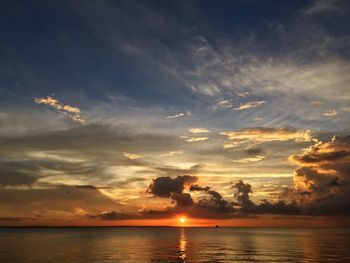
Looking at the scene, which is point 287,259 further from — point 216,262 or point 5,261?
point 5,261

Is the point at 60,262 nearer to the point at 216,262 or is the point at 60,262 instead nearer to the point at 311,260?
the point at 216,262

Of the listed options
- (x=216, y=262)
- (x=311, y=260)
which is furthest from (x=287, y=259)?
(x=216, y=262)

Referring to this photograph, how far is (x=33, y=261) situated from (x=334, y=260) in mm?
77623

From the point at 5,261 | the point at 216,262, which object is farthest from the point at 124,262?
the point at 5,261

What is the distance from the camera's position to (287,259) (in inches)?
4126

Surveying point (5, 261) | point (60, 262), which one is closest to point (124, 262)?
point (60, 262)

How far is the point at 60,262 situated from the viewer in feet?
311

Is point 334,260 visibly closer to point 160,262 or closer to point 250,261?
point 250,261

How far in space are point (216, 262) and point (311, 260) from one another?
25.6m

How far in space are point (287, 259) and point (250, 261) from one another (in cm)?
1218

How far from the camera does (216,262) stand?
96062 mm

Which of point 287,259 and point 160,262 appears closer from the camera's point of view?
point 160,262

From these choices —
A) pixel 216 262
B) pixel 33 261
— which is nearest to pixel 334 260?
pixel 216 262

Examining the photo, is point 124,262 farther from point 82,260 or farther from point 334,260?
point 334,260
